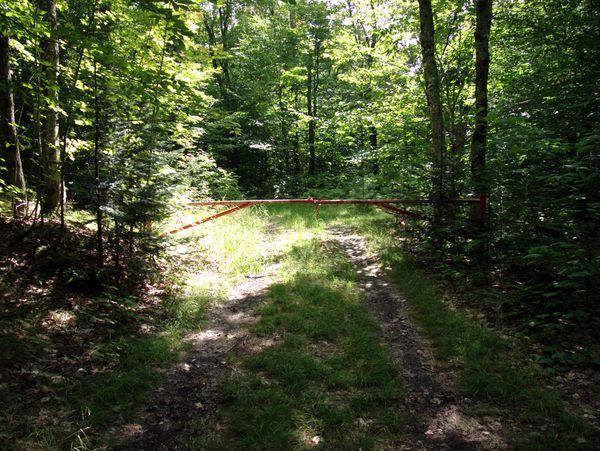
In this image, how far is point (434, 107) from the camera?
8.03m

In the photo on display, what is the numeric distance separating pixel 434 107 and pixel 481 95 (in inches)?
47.4

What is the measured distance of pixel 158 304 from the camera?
5.51 meters

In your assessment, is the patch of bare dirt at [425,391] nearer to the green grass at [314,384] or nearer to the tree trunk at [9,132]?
the green grass at [314,384]

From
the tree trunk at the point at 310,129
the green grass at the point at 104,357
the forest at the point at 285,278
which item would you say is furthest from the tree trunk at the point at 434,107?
the tree trunk at the point at 310,129

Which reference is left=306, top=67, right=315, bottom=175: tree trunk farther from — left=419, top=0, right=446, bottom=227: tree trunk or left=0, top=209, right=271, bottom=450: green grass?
left=0, top=209, right=271, bottom=450: green grass

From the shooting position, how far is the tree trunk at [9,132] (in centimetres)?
514

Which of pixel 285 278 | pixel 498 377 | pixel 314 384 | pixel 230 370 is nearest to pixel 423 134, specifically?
pixel 285 278

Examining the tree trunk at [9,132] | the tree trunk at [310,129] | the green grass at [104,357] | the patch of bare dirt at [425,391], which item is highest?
the tree trunk at [310,129]

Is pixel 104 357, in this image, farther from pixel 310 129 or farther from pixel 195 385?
pixel 310 129

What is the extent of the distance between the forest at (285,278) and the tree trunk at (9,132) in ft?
0.09

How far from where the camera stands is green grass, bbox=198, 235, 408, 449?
10.4ft

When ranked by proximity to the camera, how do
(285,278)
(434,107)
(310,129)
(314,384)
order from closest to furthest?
(314,384), (285,278), (434,107), (310,129)

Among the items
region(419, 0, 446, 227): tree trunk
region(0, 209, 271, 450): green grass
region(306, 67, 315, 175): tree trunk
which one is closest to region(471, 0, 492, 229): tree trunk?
region(419, 0, 446, 227): tree trunk

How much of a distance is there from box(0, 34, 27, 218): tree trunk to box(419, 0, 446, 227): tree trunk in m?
7.21
